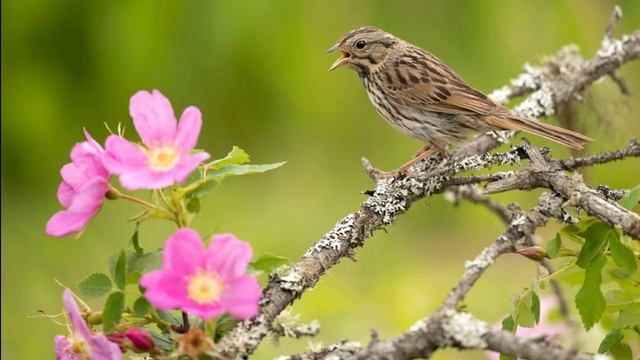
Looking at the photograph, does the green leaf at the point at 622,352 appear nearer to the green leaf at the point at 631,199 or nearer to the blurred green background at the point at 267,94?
the green leaf at the point at 631,199

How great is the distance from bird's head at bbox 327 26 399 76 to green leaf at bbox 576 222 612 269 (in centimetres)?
169

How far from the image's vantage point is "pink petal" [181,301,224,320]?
4.15ft

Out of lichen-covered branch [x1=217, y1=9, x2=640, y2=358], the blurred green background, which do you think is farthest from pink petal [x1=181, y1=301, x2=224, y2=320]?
the blurred green background

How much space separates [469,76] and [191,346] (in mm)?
3374

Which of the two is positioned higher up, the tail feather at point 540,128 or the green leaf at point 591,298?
the tail feather at point 540,128

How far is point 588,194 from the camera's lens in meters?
1.48

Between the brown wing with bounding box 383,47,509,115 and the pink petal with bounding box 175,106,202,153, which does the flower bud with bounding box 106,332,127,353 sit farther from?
the brown wing with bounding box 383,47,509,115

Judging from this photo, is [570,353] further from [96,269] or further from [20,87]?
[20,87]

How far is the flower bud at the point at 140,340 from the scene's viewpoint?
1.33 m

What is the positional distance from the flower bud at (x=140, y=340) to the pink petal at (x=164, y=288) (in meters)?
0.08

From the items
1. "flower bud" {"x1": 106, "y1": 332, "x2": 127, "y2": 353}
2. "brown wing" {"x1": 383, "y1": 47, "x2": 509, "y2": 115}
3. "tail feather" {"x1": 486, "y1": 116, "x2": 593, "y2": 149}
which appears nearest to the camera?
"flower bud" {"x1": 106, "y1": 332, "x2": 127, "y2": 353}

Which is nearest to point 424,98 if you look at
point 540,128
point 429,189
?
point 540,128

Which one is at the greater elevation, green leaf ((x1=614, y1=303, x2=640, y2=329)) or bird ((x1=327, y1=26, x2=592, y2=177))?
bird ((x1=327, y1=26, x2=592, y2=177))

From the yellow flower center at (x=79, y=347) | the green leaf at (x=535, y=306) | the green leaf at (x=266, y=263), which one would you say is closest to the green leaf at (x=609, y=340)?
the green leaf at (x=535, y=306)
